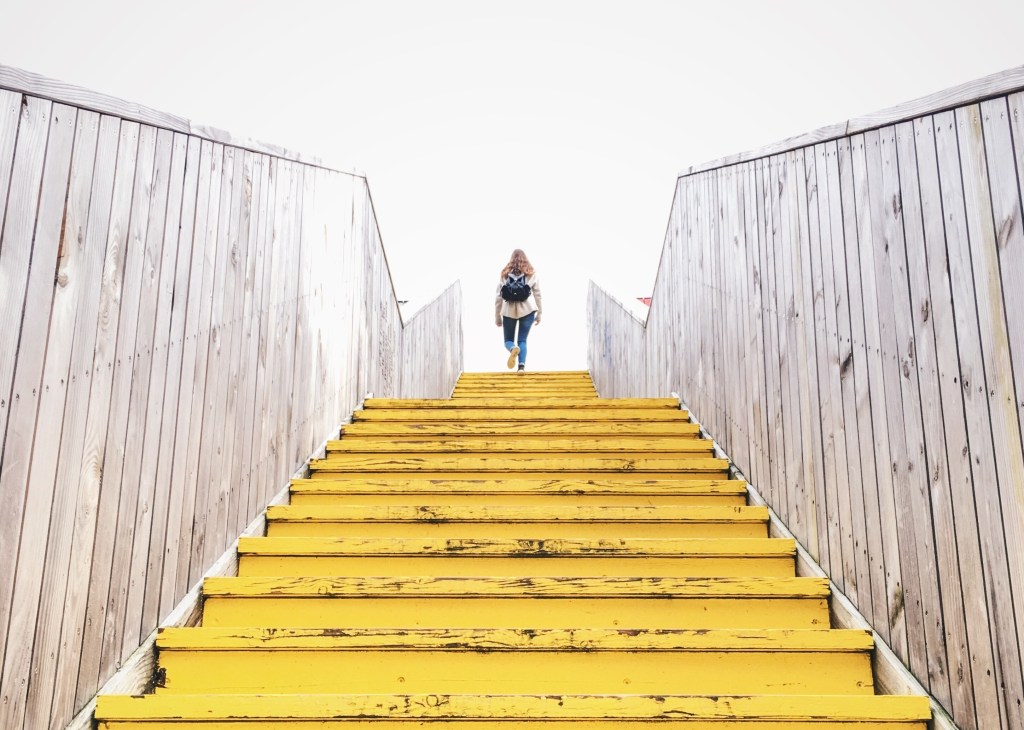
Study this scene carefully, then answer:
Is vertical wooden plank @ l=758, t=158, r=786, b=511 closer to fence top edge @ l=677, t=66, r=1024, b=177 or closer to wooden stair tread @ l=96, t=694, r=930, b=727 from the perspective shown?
fence top edge @ l=677, t=66, r=1024, b=177

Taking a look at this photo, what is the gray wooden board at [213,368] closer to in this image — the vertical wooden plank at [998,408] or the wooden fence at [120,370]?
the wooden fence at [120,370]

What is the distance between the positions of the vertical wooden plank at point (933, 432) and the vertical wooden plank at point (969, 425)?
3 cm

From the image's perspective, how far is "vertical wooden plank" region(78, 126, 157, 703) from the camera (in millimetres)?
1693

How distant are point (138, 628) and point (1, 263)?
3.24ft

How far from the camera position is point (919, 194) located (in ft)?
5.94

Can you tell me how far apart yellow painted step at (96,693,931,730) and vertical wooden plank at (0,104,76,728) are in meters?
0.28

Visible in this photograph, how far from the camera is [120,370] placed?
1812 mm

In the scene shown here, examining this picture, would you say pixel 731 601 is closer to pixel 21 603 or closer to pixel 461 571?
pixel 461 571

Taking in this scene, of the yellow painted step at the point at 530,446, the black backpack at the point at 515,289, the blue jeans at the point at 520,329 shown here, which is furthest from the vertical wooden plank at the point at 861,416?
the blue jeans at the point at 520,329

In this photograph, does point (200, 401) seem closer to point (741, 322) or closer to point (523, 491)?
point (523, 491)

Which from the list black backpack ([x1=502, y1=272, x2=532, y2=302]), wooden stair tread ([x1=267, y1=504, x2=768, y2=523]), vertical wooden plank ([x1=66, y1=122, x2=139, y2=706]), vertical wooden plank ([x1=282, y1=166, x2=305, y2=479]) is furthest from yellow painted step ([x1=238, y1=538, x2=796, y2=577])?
black backpack ([x1=502, y1=272, x2=532, y2=302])

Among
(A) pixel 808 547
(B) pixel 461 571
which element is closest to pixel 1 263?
(B) pixel 461 571

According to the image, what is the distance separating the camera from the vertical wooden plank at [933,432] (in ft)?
5.27

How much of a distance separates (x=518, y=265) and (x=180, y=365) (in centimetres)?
587
